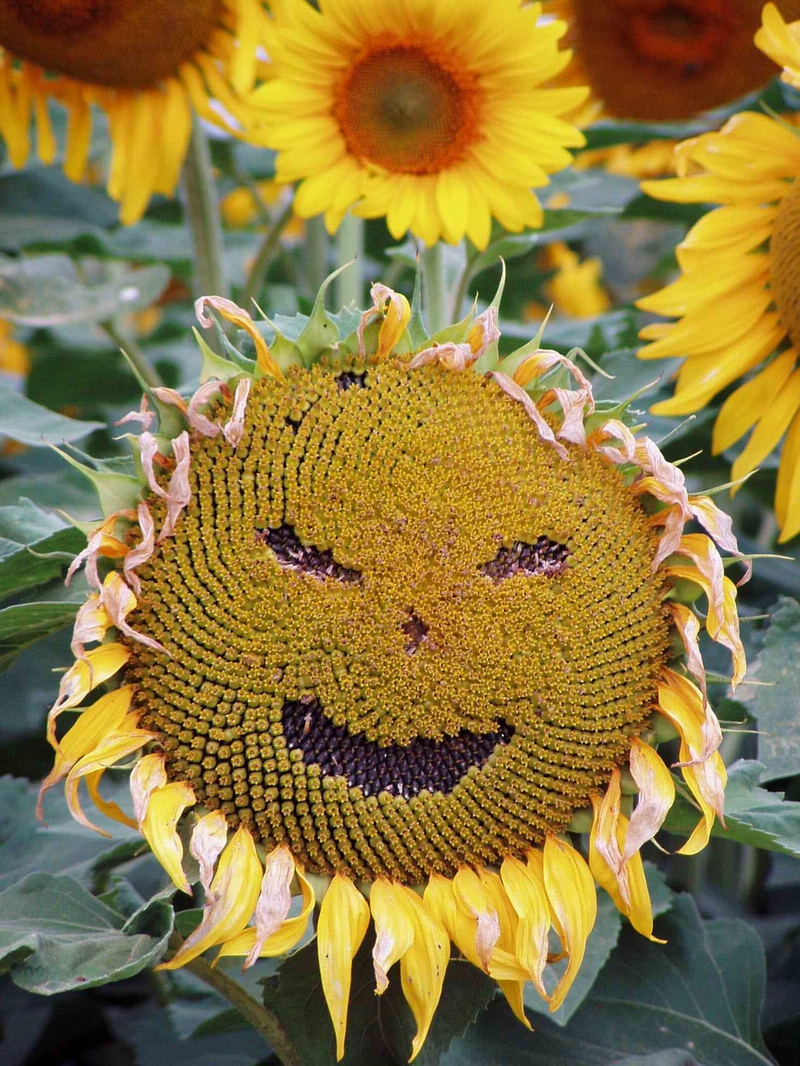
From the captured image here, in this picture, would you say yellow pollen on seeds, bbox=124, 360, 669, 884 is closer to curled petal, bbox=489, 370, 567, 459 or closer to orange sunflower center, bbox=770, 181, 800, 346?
curled petal, bbox=489, 370, 567, 459

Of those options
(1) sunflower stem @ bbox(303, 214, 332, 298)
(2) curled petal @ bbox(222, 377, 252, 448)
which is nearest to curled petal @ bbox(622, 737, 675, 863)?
(2) curled petal @ bbox(222, 377, 252, 448)

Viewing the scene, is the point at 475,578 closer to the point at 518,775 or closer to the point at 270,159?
the point at 518,775

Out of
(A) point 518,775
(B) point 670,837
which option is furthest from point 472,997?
(B) point 670,837

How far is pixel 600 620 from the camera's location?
102cm

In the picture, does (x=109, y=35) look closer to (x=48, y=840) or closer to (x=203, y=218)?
(x=203, y=218)

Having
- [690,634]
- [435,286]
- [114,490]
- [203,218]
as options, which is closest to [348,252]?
[435,286]

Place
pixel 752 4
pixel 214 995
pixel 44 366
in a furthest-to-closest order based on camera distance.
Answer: pixel 44 366 → pixel 752 4 → pixel 214 995

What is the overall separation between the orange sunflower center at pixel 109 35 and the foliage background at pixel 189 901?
30 centimetres

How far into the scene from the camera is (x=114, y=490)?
994 millimetres

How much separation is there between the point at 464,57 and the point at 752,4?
2.14 ft

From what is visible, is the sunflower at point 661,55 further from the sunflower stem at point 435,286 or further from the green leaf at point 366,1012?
the green leaf at point 366,1012

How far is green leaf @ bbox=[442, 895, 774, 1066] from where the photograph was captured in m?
1.29

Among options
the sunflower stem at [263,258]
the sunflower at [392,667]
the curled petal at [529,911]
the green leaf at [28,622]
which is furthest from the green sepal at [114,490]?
the sunflower stem at [263,258]

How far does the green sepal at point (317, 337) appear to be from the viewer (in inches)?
41.3
